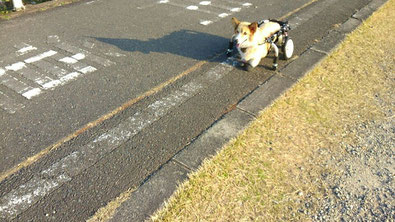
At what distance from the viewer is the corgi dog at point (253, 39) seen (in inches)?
126

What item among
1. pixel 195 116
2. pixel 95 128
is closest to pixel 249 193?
pixel 195 116

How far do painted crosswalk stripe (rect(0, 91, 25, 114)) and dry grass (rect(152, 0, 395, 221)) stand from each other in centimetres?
202

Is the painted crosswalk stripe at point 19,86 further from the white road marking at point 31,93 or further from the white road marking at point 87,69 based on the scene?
the white road marking at point 87,69

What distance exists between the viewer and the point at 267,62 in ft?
12.6

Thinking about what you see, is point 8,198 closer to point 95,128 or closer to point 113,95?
point 95,128

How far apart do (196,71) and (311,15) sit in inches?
130

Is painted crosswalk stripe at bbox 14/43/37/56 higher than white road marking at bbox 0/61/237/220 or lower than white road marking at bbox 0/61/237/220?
higher

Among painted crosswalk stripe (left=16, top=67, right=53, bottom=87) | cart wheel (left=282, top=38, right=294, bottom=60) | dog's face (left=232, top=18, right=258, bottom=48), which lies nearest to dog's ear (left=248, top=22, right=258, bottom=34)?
dog's face (left=232, top=18, right=258, bottom=48)

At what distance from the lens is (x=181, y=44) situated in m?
4.33

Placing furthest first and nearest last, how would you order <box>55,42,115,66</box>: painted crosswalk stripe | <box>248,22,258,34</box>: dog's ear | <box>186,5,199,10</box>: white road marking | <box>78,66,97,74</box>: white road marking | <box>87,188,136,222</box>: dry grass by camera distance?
1. <box>186,5,199,10</box>: white road marking
2. <box>55,42,115,66</box>: painted crosswalk stripe
3. <box>78,66,97,74</box>: white road marking
4. <box>248,22,258,34</box>: dog's ear
5. <box>87,188,136,222</box>: dry grass

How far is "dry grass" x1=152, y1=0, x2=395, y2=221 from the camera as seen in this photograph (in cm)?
203

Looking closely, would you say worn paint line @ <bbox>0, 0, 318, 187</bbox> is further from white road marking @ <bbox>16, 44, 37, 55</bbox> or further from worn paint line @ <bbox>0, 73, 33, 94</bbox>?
white road marking @ <bbox>16, 44, 37, 55</bbox>

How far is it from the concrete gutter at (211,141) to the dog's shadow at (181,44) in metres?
1.09

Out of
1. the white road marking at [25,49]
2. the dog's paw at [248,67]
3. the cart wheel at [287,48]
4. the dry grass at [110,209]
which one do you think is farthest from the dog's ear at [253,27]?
the white road marking at [25,49]
